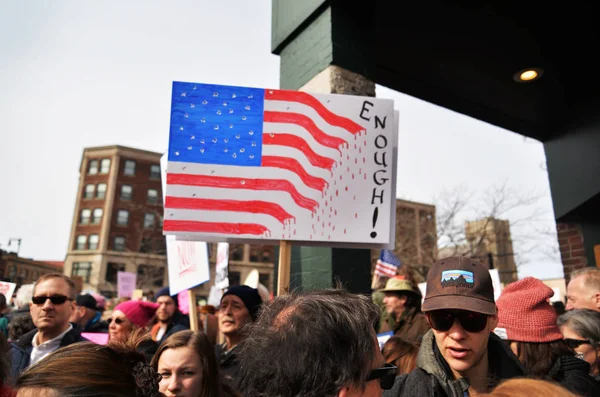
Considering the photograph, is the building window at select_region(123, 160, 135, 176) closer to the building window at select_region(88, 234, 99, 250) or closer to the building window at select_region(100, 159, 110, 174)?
the building window at select_region(100, 159, 110, 174)

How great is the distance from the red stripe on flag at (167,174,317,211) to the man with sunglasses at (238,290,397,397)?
153 centimetres

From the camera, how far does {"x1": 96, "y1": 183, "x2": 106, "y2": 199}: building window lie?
4838cm

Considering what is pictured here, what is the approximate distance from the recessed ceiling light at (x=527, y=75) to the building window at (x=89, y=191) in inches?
1953

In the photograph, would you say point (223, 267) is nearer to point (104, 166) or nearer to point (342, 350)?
point (342, 350)

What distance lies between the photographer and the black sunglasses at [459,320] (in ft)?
6.39

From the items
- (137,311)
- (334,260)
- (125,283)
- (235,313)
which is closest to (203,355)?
(235,313)

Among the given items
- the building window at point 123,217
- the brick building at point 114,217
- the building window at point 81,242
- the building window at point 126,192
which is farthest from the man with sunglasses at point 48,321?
the building window at point 81,242

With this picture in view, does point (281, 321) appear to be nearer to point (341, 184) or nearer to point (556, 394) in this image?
point (556, 394)

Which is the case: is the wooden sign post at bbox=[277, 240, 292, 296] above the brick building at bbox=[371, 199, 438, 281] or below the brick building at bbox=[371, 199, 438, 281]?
below

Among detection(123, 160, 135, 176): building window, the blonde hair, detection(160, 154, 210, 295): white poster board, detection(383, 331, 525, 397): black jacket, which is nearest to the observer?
the blonde hair

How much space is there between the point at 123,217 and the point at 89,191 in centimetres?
479

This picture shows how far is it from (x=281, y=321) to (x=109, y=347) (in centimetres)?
57

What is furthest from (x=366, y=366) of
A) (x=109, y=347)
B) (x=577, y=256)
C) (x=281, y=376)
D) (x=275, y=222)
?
(x=577, y=256)

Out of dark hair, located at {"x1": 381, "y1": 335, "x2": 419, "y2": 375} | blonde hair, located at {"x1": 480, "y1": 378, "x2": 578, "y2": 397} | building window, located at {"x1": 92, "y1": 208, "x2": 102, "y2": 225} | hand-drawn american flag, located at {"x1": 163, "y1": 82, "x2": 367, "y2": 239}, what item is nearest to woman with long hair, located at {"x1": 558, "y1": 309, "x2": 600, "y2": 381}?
dark hair, located at {"x1": 381, "y1": 335, "x2": 419, "y2": 375}
